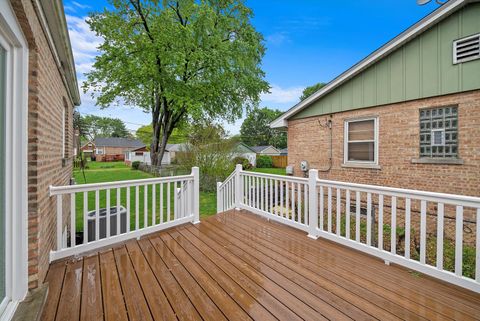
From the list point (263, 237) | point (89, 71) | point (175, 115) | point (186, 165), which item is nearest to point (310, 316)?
point (263, 237)

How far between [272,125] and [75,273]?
7.23 metres

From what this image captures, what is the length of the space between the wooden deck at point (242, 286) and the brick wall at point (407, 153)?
341cm

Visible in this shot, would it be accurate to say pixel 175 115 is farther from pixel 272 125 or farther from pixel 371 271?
pixel 371 271

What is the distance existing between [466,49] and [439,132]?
5.42ft

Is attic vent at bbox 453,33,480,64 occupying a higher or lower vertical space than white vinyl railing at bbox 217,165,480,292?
higher

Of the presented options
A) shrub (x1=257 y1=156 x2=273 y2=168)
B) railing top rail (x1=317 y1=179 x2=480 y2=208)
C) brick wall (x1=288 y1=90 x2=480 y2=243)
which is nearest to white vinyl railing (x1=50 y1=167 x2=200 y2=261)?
railing top rail (x1=317 y1=179 x2=480 y2=208)

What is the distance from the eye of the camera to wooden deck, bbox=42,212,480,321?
1810mm

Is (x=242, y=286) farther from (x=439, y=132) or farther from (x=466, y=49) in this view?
(x=466, y=49)

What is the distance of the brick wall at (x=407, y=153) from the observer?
14.7 feet

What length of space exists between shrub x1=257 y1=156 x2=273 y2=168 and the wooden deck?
24.3 metres

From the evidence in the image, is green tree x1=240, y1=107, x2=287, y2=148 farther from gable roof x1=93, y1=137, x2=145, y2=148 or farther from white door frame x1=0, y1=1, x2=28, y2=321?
white door frame x1=0, y1=1, x2=28, y2=321

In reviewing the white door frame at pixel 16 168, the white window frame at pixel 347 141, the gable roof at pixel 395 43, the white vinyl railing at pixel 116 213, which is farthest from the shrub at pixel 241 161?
the white door frame at pixel 16 168

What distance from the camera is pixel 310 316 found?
176 centimetres

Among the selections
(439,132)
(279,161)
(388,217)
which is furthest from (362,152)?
(279,161)
